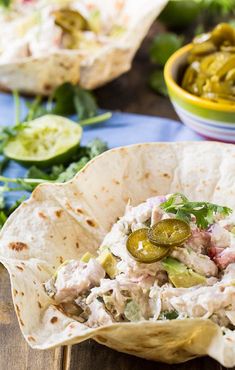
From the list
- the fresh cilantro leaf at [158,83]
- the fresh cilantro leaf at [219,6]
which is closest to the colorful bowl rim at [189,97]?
the fresh cilantro leaf at [158,83]

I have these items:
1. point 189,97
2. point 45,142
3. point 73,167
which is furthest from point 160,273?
point 45,142

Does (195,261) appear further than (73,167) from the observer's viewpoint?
No

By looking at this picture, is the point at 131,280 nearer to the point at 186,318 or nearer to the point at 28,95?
the point at 186,318

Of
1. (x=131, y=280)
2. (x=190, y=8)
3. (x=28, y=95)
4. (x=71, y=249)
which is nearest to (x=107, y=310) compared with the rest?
(x=131, y=280)

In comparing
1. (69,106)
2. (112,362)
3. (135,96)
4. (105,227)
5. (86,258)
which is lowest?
(135,96)

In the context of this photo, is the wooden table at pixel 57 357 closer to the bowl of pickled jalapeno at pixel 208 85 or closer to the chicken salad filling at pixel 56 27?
the bowl of pickled jalapeno at pixel 208 85

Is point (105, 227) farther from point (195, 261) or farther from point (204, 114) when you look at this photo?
point (204, 114)

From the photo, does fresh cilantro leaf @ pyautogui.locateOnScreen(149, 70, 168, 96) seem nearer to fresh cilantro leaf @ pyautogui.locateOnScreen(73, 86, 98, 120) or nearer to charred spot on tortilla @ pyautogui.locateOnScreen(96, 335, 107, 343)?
fresh cilantro leaf @ pyautogui.locateOnScreen(73, 86, 98, 120)

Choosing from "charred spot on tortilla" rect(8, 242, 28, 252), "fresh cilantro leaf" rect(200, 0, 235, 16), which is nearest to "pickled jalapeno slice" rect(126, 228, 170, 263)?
"charred spot on tortilla" rect(8, 242, 28, 252)
